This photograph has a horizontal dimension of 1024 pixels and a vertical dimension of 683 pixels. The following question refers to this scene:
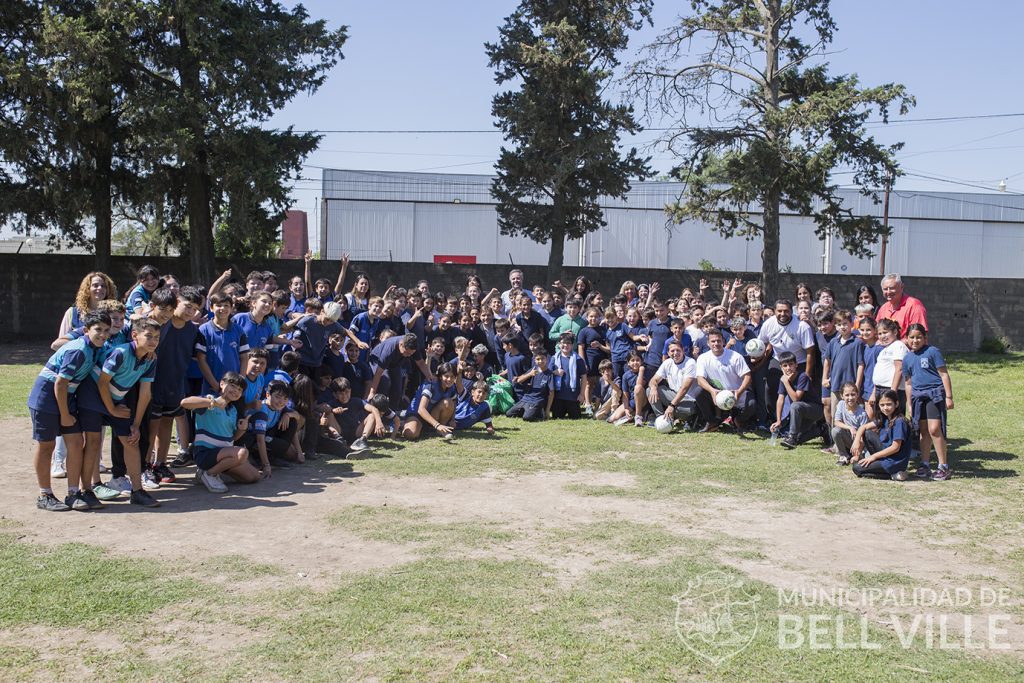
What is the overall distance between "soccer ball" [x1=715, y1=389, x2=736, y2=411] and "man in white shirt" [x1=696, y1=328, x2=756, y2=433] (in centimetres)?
10

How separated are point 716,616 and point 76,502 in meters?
4.63

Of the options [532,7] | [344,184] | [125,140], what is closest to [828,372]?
[532,7]

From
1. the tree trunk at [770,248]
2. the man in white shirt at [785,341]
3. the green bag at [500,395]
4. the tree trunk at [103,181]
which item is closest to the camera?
the man in white shirt at [785,341]

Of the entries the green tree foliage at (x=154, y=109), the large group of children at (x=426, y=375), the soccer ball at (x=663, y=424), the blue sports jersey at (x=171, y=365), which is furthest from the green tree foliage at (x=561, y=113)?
the blue sports jersey at (x=171, y=365)

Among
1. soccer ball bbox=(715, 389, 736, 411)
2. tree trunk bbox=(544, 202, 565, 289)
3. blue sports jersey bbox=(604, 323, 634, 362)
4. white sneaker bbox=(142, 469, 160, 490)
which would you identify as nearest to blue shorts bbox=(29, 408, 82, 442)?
white sneaker bbox=(142, 469, 160, 490)

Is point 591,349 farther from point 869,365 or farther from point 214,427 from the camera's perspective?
point 214,427

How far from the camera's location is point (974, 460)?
886cm

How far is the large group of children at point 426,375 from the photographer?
6594 millimetres

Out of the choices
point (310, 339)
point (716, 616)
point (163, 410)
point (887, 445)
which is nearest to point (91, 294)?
point (163, 410)

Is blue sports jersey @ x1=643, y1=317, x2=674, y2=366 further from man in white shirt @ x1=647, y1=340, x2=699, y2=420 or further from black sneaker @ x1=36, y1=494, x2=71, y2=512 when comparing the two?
black sneaker @ x1=36, y1=494, x2=71, y2=512

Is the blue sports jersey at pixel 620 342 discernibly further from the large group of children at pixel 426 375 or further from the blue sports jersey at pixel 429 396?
the blue sports jersey at pixel 429 396

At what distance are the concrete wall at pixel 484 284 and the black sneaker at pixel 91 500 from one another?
14.9m

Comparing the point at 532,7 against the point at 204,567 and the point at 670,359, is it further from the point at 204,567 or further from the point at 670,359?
the point at 204,567

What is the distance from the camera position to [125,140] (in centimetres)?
2017
